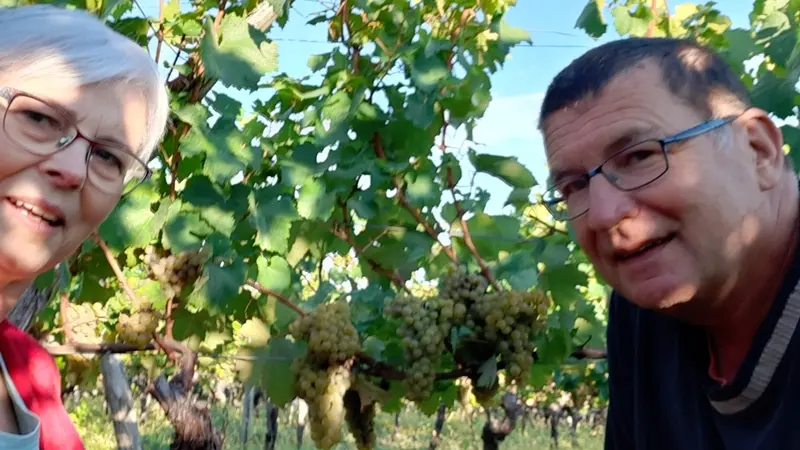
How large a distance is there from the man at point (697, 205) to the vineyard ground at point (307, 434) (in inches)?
483

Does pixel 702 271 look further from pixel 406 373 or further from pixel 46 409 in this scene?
pixel 46 409

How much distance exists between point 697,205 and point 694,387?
1.35 feet

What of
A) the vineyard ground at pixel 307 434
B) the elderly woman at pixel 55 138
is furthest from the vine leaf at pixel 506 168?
the vineyard ground at pixel 307 434

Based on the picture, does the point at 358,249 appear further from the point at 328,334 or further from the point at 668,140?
the point at 668,140

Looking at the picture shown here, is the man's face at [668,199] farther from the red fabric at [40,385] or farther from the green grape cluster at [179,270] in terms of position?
the green grape cluster at [179,270]

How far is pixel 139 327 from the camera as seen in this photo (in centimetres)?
210

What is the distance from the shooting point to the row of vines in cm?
213

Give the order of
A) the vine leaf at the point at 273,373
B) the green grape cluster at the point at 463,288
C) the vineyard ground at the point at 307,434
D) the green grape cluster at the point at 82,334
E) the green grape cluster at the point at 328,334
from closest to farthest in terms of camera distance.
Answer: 1. the green grape cluster at the point at 328,334
2. the green grape cluster at the point at 463,288
3. the vine leaf at the point at 273,373
4. the green grape cluster at the point at 82,334
5. the vineyard ground at the point at 307,434

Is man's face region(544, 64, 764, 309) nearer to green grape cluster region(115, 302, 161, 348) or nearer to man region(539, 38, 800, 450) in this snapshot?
man region(539, 38, 800, 450)

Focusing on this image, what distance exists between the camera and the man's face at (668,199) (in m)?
1.25

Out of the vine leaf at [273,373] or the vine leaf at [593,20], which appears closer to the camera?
the vine leaf at [273,373]

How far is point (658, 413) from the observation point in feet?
5.11

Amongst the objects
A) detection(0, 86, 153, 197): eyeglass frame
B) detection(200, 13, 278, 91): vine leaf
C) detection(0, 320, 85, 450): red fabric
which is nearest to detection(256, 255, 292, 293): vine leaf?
detection(200, 13, 278, 91): vine leaf

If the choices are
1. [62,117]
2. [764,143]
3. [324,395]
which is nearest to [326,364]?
[324,395]
